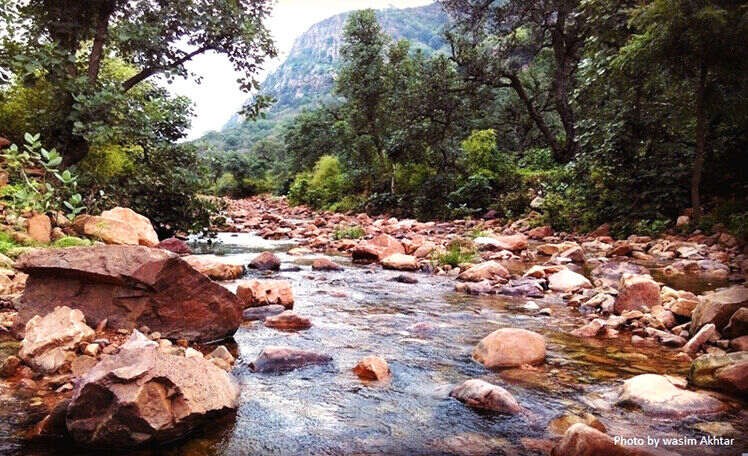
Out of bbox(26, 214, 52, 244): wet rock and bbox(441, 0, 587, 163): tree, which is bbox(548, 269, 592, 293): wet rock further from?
bbox(441, 0, 587, 163): tree

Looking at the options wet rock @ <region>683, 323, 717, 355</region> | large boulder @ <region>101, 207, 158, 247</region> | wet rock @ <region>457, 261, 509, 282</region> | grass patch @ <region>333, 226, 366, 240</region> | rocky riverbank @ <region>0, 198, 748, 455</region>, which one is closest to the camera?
Result: rocky riverbank @ <region>0, 198, 748, 455</region>

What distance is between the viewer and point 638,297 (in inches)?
199

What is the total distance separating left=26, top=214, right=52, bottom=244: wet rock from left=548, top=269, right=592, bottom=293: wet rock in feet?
21.4

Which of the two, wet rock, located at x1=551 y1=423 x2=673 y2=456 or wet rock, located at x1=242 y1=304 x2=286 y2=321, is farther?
wet rock, located at x1=242 y1=304 x2=286 y2=321

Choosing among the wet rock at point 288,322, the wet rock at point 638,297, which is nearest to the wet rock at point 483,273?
the wet rock at point 638,297

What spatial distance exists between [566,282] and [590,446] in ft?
15.5

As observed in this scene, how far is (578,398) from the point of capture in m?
3.01

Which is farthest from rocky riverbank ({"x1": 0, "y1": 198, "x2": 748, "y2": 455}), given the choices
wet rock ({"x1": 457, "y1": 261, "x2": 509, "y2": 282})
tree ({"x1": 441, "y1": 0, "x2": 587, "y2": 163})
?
tree ({"x1": 441, "y1": 0, "x2": 587, "y2": 163})

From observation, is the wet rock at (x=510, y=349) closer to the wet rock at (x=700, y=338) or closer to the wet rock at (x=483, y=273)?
the wet rock at (x=700, y=338)

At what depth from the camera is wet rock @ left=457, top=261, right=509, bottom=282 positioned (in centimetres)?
713

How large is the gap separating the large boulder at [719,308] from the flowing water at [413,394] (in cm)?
44

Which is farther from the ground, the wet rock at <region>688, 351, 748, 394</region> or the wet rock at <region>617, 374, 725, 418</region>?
the wet rock at <region>688, 351, 748, 394</region>

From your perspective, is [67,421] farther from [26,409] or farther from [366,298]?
[366,298]

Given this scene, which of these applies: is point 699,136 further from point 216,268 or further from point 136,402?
point 136,402
